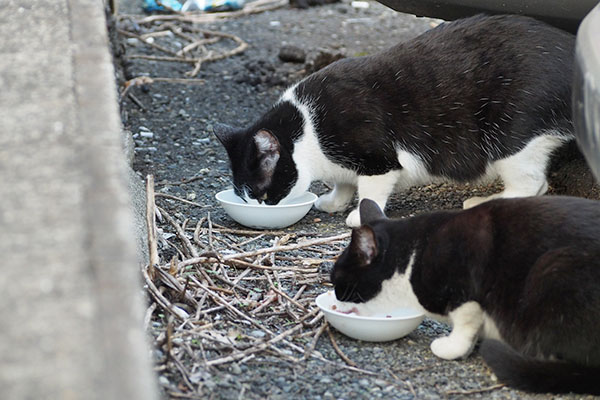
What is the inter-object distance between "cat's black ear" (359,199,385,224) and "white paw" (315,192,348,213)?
131cm

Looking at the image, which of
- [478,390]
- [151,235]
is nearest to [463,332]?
[478,390]

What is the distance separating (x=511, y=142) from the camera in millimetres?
4000

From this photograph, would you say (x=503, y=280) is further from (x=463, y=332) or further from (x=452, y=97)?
Answer: (x=452, y=97)

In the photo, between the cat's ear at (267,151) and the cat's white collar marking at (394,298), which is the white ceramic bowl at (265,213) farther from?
the cat's white collar marking at (394,298)

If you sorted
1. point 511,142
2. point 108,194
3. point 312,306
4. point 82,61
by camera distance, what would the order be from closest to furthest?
point 108,194 < point 82,61 < point 312,306 < point 511,142

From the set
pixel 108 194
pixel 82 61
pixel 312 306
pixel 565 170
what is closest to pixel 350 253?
pixel 312 306

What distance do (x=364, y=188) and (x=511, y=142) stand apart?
0.77m

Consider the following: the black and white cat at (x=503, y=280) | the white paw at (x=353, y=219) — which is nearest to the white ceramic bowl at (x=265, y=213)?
the white paw at (x=353, y=219)

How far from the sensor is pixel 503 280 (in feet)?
8.73

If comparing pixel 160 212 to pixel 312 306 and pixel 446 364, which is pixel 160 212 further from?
pixel 446 364

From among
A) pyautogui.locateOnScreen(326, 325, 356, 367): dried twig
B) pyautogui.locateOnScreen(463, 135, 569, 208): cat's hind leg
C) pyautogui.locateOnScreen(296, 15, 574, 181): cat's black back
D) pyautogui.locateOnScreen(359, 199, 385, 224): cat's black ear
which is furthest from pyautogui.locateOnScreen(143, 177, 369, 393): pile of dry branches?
pyautogui.locateOnScreen(463, 135, 569, 208): cat's hind leg

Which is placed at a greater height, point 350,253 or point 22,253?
point 22,253

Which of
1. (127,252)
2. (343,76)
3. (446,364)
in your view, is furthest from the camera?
(343,76)

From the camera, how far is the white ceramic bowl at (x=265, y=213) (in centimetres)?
407
